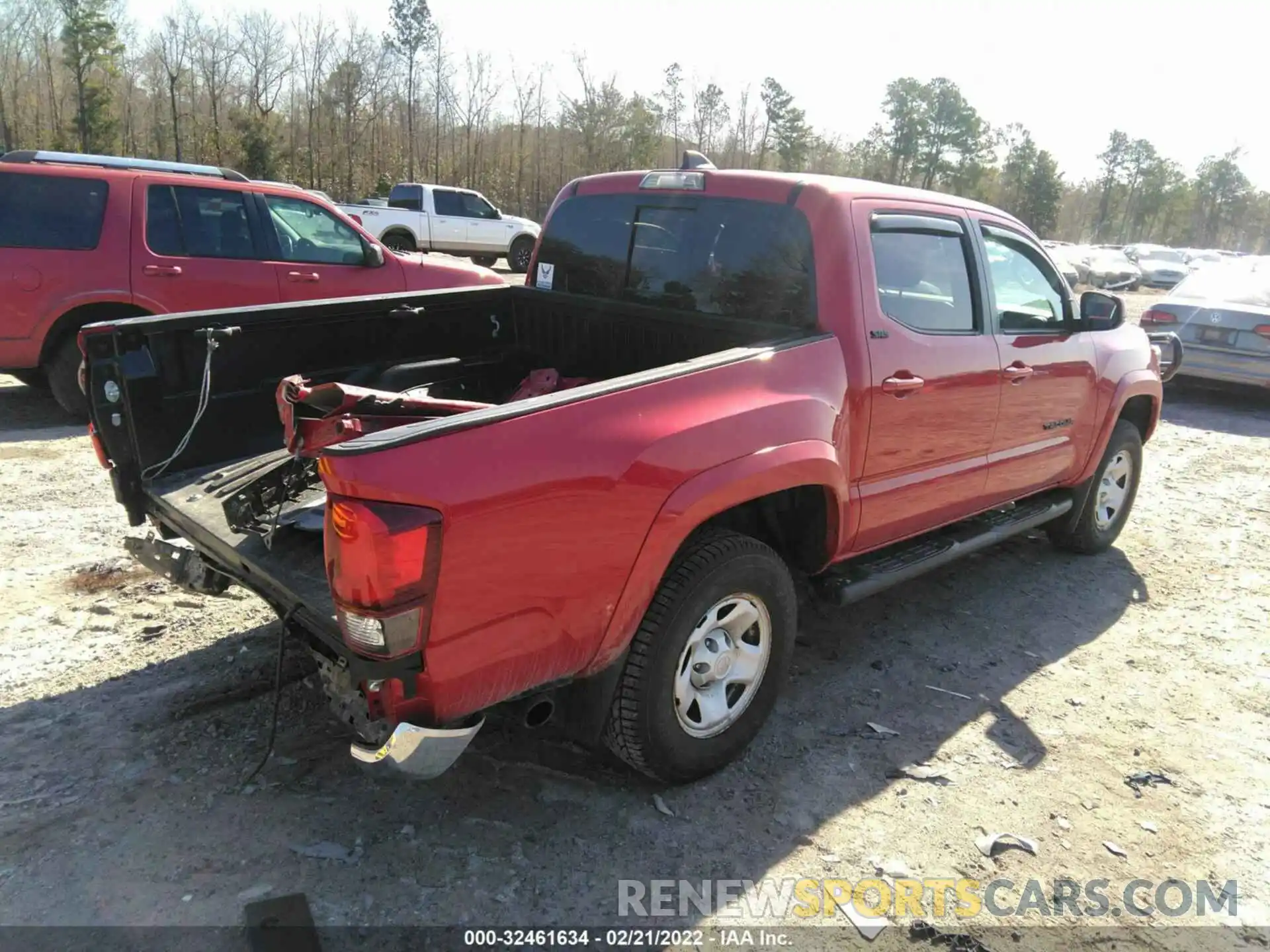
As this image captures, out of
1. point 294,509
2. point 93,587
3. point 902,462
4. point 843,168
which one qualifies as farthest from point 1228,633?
point 843,168

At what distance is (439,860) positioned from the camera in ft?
8.84

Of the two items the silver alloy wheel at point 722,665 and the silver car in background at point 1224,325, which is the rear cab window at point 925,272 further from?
the silver car in background at point 1224,325

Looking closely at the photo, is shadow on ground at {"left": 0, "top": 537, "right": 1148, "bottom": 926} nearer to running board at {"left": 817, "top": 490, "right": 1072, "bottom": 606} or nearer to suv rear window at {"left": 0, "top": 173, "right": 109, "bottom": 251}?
running board at {"left": 817, "top": 490, "right": 1072, "bottom": 606}

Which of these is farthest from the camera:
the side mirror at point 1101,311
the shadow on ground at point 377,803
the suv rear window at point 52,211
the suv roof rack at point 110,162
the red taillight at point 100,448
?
the suv roof rack at point 110,162

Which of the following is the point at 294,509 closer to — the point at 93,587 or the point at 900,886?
the point at 93,587

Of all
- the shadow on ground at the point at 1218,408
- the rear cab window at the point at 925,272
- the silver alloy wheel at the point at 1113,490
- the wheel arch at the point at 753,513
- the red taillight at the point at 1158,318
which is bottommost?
the shadow on ground at the point at 1218,408

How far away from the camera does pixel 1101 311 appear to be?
4762 millimetres

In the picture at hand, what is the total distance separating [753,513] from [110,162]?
22.7ft

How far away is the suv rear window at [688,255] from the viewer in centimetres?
354

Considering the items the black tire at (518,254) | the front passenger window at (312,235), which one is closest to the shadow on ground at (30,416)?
the front passenger window at (312,235)

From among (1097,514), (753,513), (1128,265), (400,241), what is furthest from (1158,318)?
(1128,265)

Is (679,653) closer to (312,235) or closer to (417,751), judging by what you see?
(417,751)

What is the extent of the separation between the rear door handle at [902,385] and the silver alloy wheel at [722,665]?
104cm

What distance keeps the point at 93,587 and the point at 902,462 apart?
3800 millimetres
